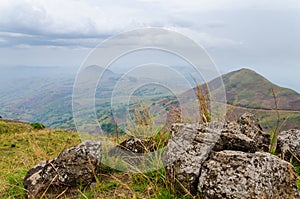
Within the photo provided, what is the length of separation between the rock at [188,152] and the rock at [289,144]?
8.55 feet

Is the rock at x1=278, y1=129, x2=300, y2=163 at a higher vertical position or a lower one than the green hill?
higher

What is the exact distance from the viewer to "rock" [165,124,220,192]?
5625mm

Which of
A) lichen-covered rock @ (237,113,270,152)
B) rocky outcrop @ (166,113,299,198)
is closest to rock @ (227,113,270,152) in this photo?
lichen-covered rock @ (237,113,270,152)

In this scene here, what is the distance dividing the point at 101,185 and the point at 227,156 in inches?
109

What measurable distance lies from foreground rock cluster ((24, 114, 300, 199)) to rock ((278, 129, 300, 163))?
7 centimetres

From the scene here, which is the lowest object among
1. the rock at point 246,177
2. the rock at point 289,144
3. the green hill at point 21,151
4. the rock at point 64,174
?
the green hill at point 21,151

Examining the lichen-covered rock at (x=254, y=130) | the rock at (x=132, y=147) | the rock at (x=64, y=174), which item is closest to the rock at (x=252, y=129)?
the lichen-covered rock at (x=254, y=130)

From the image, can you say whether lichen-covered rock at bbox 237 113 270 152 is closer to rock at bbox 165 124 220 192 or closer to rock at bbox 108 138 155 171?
rock at bbox 165 124 220 192

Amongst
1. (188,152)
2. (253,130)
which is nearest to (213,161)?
(188,152)

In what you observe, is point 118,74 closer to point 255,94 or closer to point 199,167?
point 199,167

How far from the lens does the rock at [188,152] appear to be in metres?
5.62

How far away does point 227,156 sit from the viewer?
17.8 feet

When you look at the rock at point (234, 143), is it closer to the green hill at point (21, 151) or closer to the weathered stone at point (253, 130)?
the weathered stone at point (253, 130)

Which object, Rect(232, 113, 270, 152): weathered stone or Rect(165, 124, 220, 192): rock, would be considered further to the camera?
Rect(232, 113, 270, 152): weathered stone
